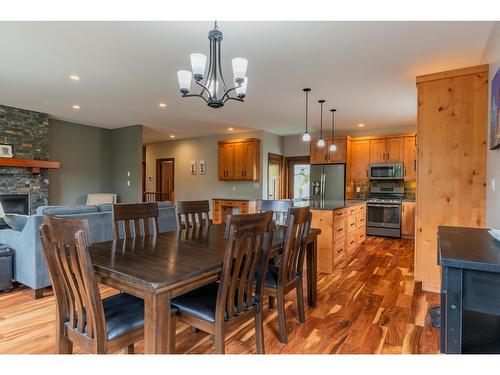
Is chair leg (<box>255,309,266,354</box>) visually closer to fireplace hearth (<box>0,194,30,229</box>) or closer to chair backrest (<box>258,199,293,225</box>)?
chair backrest (<box>258,199,293,225</box>)

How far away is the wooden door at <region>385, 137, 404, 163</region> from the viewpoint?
628cm

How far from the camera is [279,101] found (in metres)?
4.68

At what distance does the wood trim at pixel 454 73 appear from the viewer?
9.73 ft

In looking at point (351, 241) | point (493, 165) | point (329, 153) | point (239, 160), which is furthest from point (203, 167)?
point (493, 165)

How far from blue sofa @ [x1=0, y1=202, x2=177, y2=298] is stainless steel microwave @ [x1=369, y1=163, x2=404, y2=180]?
5388mm

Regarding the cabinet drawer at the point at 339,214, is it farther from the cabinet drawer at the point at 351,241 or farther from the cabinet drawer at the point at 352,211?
the cabinet drawer at the point at 351,241

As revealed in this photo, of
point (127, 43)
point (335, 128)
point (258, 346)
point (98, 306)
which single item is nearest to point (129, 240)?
point (98, 306)

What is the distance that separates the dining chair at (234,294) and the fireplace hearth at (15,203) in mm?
5289

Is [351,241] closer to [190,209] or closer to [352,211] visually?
[352,211]

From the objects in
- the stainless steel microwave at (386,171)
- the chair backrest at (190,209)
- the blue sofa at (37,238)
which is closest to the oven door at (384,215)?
the stainless steel microwave at (386,171)

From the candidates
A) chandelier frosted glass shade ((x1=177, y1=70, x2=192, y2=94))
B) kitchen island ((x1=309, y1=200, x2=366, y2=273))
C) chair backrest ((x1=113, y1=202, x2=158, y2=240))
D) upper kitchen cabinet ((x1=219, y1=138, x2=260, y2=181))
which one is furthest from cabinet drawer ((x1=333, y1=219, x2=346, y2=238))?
upper kitchen cabinet ((x1=219, y1=138, x2=260, y2=181))
